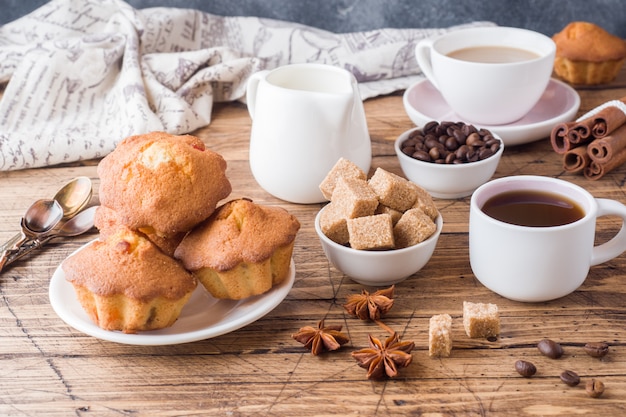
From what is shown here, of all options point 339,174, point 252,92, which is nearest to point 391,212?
point 339,174

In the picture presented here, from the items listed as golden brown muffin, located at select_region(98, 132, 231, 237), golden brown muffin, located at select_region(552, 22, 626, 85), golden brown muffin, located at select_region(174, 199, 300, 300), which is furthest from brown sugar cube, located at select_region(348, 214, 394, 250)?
golden brown muffin, located at select_region(552, 22, 626, 85)

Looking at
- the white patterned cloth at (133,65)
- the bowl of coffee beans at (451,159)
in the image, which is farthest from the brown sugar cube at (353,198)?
the white patterned cloth at (133,65)

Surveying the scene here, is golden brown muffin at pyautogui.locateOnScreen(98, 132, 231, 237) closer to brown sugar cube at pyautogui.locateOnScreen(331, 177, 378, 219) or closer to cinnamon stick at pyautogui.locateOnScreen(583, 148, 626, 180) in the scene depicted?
brown sugar cube at pyautogui.locateOnScreen(331, 177, 378, 219)

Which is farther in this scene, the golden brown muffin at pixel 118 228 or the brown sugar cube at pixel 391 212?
the brown sugar cube at pixel 391 212

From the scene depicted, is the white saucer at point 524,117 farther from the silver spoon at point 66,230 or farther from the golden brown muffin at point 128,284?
the golden brown muffin at point 128,284

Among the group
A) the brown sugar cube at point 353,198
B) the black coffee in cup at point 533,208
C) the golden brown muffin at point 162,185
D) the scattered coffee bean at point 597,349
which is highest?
the golden brown muffin at point 162,185

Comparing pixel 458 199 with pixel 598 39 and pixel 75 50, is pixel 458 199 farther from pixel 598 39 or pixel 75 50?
pixel 75 50


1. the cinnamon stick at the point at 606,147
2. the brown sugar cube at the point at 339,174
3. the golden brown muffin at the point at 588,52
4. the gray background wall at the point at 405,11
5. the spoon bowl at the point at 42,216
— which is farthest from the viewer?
the gray background wall at the point at 405,11
